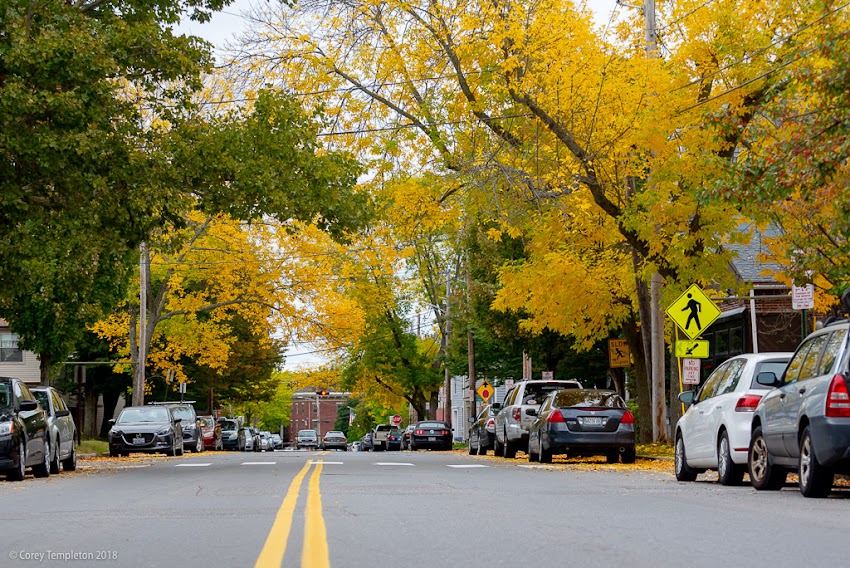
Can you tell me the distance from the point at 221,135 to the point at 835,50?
10.6m

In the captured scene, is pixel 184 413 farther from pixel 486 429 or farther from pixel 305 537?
pixel 305 537

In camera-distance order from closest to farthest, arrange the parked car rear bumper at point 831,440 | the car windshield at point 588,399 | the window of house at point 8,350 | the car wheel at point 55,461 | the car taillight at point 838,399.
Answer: the parked car rear bumper at point 831,440 < the car taillight at point 838,399 < the car wheel at point 55,461 < the car windshield at point 588,399 < the window of house at point 8,350

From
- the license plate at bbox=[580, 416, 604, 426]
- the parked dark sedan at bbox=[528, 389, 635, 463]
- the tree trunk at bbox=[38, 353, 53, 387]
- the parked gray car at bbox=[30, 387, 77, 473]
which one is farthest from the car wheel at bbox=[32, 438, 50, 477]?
the tree trunk at bbox=[38, 353, 53, 387]

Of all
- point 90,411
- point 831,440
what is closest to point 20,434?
point 831,440

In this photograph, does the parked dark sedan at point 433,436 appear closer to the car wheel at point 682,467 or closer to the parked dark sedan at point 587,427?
the parked dark sedan at point 587,427

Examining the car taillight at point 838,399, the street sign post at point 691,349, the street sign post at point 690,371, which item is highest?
the street sign post at point 691,349

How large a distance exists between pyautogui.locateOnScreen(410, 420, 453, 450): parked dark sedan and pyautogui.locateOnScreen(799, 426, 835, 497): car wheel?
39331mm

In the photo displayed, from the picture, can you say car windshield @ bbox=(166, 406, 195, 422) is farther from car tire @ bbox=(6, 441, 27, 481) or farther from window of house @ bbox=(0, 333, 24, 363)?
car tire @ bbox=(6, 441, 27, 481)

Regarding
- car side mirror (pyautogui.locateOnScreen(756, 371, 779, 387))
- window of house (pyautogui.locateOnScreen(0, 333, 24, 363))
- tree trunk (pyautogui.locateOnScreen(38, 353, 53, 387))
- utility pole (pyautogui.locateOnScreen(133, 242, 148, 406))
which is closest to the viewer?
car side mirror (pyautogui.locateOnScreen(756, 371, 779, 387))

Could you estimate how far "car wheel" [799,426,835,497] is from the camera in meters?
12.8

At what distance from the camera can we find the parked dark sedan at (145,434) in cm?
3406

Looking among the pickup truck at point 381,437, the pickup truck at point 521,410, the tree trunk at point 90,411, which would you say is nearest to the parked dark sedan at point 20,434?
the pickup truck at point 521,410

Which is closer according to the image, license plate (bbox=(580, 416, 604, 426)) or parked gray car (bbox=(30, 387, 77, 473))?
parked gray car (bbox=(30, 387, 77, 473))

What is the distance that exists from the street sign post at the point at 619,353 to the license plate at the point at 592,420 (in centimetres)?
995
